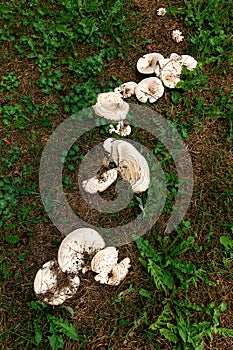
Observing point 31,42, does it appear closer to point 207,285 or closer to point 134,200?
point 134,200

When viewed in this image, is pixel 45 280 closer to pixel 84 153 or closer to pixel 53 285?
pixel 53 285

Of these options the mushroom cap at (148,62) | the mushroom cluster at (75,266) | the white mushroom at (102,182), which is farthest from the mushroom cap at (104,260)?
the mushroom cap at (148,62)

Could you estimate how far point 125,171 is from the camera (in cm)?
379

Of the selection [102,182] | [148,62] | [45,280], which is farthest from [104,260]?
[148,62]

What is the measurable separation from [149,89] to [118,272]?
1.90 m

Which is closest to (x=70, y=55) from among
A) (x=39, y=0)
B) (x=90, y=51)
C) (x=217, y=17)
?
(x=90, y=51)

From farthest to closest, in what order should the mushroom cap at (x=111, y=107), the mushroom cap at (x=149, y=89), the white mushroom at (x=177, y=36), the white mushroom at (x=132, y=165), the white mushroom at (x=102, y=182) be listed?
the white mushroom at (x=177, y=36) → the mushroom cap at (x=149, y=89) → the mushroom cap at (x=111, y=107) → the white mushroom at (x=102, y=182) → the white mushroom at (x=132, y=165)

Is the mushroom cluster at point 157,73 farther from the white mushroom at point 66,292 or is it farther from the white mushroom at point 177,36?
the white mushroom at point 66,292

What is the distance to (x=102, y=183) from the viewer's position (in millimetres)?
3793

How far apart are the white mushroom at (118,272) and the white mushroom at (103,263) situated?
40 mm

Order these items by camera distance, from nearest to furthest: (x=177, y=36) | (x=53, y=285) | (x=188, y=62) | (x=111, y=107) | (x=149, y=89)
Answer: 1. (x=53, y=285)
2. (x=111, y=107)
3. (x=149, y=89)
4. (x=188, y=62)
5. (x=177, y=36)

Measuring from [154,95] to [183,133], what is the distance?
1.65 feet

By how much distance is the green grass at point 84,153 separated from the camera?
3438 millimetres

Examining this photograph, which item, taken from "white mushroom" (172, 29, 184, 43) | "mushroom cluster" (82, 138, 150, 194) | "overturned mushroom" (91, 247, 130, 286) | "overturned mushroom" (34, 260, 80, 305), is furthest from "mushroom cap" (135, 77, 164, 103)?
"overturned mushroom" (34, 260, 80, 305)
